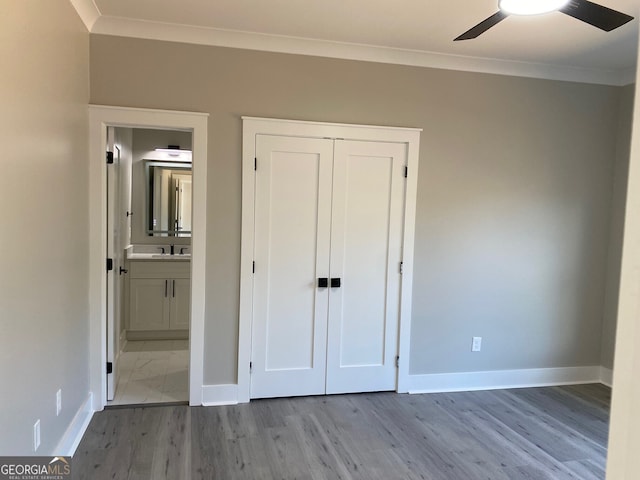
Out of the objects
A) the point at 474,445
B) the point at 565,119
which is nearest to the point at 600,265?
the point at 565,119

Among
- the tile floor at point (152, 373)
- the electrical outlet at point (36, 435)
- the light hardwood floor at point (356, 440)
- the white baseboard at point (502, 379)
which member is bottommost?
the light hardwood floor at point (356, 440)

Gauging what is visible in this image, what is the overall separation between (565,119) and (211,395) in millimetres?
3765

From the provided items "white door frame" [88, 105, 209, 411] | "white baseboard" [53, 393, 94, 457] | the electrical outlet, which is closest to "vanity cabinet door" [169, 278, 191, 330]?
"white door frame" [88, 105, 209, 411]

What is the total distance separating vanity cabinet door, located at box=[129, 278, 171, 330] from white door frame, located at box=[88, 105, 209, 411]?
1618 mm

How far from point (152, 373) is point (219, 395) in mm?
941

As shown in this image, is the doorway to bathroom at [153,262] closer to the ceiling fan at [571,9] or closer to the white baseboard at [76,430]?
the white baseboard at [76,430]

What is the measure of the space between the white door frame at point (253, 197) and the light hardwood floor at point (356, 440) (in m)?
0.43

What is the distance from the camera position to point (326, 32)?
3.15 metres

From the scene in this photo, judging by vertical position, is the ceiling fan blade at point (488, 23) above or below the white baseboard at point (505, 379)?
above

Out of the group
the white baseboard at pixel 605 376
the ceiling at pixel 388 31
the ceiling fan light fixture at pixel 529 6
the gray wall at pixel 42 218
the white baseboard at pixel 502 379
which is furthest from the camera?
the white baseboard at pixel 605 376

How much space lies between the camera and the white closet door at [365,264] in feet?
11.6

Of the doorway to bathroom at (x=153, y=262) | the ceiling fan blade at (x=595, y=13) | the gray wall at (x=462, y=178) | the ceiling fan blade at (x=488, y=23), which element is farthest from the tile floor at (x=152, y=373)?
the ceiling fan blade at (x=595, y=13)

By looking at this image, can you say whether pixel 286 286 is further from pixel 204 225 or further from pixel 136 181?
pixel 136 181

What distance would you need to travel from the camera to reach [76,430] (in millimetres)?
2754
